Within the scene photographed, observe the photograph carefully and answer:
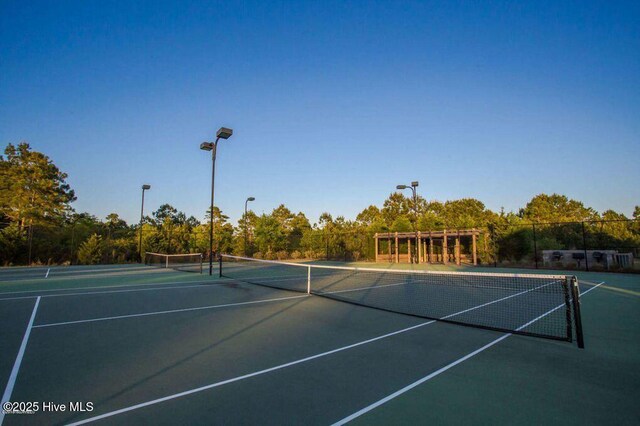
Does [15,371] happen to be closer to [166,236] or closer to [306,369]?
[306,369]

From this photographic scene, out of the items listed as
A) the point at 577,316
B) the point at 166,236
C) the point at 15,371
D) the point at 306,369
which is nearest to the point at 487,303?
the point at 577,316

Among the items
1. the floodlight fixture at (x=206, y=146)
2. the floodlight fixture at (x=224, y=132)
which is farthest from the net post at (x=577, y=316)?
the floodlight fixture at (x=206, y=146)

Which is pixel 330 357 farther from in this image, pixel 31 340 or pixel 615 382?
pixel 31 340

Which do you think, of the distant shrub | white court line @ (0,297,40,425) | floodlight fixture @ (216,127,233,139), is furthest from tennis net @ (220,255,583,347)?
the distant shrub

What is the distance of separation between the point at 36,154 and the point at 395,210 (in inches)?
1944

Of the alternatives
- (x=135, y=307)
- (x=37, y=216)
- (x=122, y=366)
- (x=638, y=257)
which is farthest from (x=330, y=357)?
(x=638, y=257)

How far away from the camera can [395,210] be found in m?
58.5

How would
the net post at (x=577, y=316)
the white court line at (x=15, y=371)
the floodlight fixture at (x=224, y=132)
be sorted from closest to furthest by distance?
1. the white court line at (x=15, y=371)
2. the net post at (x=577, y=316)
3. the floodlight fixture at (x=224, y=132)

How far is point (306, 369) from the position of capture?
380 centimetres

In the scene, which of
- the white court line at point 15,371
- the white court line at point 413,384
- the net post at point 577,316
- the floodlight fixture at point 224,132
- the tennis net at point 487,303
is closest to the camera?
the white court line at point 413,384

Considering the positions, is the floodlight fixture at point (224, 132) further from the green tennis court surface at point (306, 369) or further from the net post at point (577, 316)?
the net post at point (577, 316)

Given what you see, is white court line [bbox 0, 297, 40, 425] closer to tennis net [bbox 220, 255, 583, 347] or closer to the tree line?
tennis net [bbox 220, 255, 583, 347]

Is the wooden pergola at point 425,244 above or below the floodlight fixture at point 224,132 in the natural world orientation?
below

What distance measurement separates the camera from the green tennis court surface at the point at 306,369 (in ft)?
9.19
